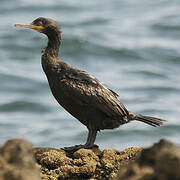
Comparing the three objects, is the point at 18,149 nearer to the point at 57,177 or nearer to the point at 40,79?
the point at 57,177

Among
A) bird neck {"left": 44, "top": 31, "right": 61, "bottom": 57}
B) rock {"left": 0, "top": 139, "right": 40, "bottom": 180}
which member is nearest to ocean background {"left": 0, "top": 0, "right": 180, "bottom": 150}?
bird neck {"left": 44, "top": 31, "right": 61, "bottom": 57}

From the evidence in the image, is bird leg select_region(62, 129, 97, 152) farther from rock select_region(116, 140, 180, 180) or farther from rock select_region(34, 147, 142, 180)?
rock select_region(116, 140, 180, 180)

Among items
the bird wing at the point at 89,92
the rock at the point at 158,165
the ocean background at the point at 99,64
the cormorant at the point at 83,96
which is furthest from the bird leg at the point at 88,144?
the ocean background at the point at 99,64

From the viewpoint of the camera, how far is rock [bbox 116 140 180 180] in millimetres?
4832

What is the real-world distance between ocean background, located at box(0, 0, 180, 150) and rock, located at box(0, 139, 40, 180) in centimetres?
1657

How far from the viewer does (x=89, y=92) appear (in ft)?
32.7

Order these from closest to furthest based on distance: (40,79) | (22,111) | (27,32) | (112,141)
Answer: (112,141), (22,111), (40,79), (27,32)

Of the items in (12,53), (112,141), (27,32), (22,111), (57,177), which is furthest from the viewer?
(27,32)

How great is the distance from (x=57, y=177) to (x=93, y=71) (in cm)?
2143

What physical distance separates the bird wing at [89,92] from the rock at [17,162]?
4310 millimetres

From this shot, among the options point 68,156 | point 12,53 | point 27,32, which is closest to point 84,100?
point 68,156

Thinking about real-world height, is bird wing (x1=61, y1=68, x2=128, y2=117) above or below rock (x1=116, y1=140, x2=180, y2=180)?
below

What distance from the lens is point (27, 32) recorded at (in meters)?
34.8

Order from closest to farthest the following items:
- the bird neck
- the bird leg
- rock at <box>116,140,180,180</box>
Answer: rock at <box>116,140,180,180</box> < the bird leg < the bird neck
